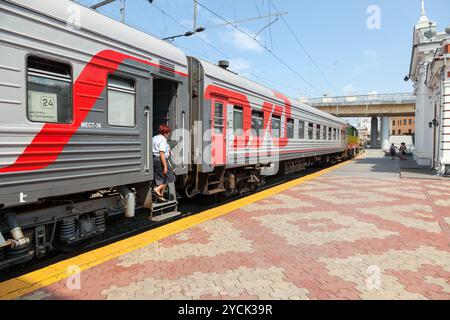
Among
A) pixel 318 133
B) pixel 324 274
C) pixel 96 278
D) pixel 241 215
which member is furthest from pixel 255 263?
pixel 318 133

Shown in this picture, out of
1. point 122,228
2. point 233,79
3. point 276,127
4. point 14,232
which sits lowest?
point 122,228

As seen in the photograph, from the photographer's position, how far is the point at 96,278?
160 inches

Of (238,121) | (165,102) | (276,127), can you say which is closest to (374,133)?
(276,127)

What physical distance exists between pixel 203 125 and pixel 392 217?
4.45 m

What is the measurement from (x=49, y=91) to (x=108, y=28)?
139 centimetres

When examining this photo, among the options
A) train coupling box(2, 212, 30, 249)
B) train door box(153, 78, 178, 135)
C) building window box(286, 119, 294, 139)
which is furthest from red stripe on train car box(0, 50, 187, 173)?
building window box(286, 119, 294, 139)

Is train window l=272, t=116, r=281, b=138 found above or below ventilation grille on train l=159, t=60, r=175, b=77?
below

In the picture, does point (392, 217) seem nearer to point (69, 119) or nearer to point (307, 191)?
point (307, 191)

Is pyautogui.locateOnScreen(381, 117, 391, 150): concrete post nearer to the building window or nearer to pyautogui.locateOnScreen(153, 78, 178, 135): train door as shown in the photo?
the building window

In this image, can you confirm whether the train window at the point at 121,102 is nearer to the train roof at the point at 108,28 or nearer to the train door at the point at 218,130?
the train roof at the point at 108,28

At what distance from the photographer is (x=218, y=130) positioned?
8.02 metres

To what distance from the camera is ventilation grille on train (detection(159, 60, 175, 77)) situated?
238 inches

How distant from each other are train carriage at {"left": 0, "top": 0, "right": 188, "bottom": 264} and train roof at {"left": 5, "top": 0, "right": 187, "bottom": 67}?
0.01 metres

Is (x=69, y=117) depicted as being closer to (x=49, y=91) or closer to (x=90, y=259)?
(x=49, y=91)
